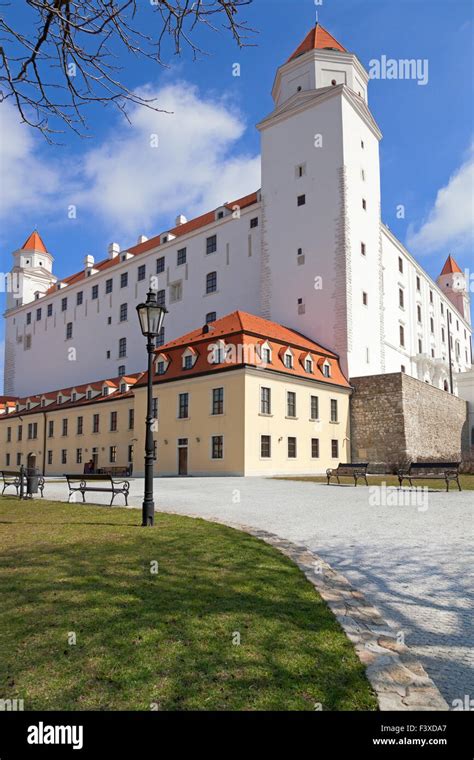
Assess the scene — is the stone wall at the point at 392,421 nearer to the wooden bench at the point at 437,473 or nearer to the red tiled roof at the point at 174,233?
the wooden bench at the point at 437,473

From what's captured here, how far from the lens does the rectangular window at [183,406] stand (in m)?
32.9

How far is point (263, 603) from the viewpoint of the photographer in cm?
494

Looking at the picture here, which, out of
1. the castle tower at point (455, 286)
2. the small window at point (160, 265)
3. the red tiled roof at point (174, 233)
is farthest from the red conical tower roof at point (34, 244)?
the castle tower at point (455, 286)

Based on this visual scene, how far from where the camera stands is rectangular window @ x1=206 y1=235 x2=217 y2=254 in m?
48.4

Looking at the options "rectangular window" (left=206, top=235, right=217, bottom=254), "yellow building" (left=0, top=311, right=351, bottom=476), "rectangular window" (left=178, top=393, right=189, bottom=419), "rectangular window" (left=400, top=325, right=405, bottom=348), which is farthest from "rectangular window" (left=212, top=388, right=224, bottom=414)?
"rectangular window" (left=400, top=325, right=405, bottom=348)

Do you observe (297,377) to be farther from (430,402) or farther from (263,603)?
(263,603)

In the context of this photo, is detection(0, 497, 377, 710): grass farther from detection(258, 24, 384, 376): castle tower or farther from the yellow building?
detection(258, 24, 384, 376): castle tower

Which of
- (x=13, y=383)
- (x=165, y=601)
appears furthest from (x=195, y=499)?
(x=13, y=383)

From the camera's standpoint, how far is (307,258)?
4131 centimetres

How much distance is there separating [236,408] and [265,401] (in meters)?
2.28

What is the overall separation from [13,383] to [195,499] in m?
64.7

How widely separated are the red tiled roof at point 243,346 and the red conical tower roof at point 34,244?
47.0m

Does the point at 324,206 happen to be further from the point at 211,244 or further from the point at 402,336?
the point at 402,336

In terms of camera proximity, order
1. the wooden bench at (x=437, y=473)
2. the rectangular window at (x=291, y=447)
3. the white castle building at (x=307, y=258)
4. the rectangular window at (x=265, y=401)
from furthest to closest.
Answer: the white castle building at (x=307, y=258) → the rectangular window at (x=291, y=447) → the rectangular window at (x=265, y=401) → the wooden bench at (x=437, y=473)
